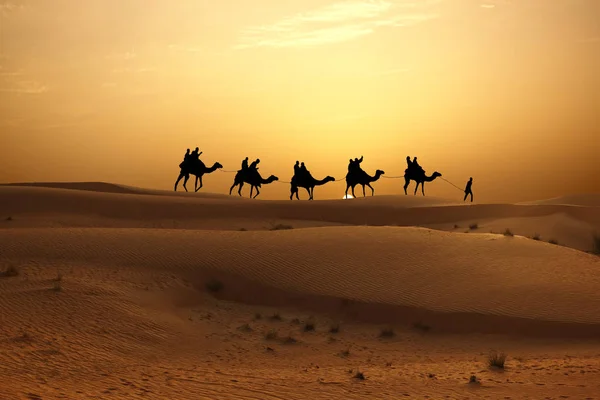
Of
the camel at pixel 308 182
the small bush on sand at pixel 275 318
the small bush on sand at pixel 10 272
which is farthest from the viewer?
the camel at pixel 308 182

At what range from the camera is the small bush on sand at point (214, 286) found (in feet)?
56.1

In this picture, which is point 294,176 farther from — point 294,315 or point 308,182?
point 294,315

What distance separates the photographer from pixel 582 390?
10.1m

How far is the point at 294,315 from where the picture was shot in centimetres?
1572

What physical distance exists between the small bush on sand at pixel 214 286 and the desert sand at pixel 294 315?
107 mm

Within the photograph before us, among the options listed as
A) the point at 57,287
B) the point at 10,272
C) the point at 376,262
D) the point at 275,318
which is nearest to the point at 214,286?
the point at 275,318

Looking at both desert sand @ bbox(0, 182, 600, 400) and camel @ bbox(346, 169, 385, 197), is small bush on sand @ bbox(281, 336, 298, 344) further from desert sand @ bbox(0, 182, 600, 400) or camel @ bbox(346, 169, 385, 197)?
camel @ bbox(346, 169, 385, 197)

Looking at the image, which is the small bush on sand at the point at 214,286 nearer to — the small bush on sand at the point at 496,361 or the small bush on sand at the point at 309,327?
the small bush on sand at the point at 309,327

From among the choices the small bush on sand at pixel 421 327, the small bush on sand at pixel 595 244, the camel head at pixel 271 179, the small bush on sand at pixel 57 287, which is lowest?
the small bush on sand at pixel 421 327

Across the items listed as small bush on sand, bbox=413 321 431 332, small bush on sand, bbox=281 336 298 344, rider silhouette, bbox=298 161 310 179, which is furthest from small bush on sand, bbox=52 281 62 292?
rider silhouette, bbox=298 161 310 179

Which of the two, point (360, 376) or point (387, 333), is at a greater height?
point (387, 333)

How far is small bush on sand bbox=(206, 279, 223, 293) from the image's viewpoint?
17109 mm

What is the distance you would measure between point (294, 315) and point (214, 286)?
8.22 ft

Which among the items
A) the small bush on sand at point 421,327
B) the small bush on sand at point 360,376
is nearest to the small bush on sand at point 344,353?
the small bush on sand at point 360,376
